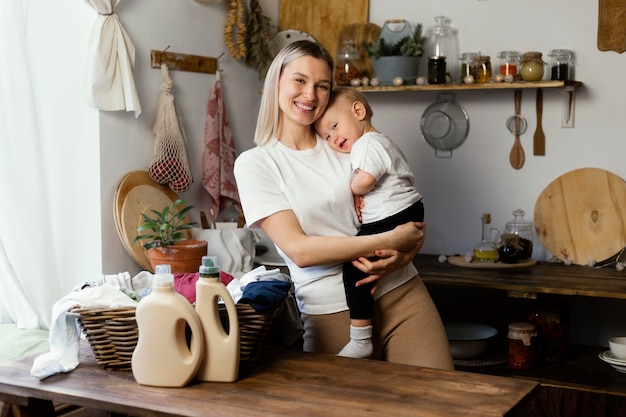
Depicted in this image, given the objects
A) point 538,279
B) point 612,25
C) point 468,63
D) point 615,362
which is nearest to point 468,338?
point 538,279

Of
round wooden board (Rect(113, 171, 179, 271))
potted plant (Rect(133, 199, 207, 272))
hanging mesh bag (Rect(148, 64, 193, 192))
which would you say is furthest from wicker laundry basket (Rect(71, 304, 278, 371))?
hanging mesh bag (Rect(148, 64, 193, 192))

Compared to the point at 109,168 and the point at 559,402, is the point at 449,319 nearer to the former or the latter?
the point at 559,402

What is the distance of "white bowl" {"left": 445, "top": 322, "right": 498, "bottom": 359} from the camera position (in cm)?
315

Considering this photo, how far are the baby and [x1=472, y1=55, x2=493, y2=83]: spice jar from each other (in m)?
1.17

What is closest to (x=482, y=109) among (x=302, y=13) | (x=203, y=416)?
(x=302, y=13)

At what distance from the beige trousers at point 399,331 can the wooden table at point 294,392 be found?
0.27m

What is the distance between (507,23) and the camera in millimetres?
3521

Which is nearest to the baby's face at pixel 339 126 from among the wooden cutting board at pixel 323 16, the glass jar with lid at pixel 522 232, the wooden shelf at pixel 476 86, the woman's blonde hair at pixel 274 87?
the woman's blonde hair at pixel 274 87

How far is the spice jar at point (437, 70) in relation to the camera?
3.48 meters

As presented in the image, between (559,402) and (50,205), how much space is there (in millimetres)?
1971

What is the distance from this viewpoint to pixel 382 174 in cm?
224

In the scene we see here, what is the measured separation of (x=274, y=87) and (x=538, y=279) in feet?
4.57

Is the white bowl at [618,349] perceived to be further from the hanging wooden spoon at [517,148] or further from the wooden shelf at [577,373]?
the hanging wooden spoon at [517,148]

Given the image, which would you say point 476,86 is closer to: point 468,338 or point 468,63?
point 468,63
